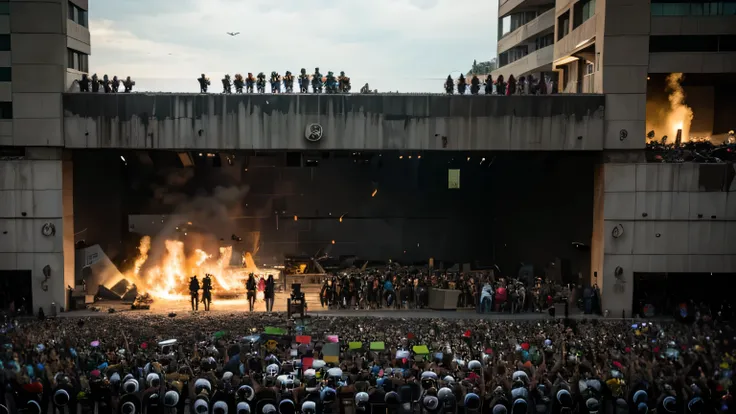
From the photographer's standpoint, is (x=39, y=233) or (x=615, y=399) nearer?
(x=615, y=399)

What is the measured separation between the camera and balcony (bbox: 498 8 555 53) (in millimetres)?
44800

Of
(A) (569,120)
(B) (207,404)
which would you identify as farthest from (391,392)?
(A) (569,120)

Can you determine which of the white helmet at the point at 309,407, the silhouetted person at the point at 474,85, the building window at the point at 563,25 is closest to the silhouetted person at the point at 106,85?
the silhouetted person at the point at 474,85

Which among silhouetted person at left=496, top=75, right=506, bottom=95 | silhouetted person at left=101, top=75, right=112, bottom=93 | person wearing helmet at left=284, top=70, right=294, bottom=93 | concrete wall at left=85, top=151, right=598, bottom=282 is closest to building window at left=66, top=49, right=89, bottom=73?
silhouetted person at left=101, top=75, right=112, bottom=93

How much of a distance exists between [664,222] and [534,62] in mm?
21927

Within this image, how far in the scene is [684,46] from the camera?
28.4m

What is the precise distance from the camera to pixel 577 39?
103 ft

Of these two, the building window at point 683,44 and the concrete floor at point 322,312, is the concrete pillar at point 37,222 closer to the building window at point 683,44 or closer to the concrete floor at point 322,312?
the concrete floor at point 322,312

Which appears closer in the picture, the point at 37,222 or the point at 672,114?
the point at 37,222

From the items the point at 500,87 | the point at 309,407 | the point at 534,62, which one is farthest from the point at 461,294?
the point at 534,62

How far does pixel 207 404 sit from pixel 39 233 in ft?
58.0

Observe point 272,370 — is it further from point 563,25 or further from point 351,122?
point 563,25

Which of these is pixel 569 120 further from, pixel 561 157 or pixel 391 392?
pixel 391 392

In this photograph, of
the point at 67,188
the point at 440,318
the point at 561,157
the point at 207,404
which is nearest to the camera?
the point at 207,404
